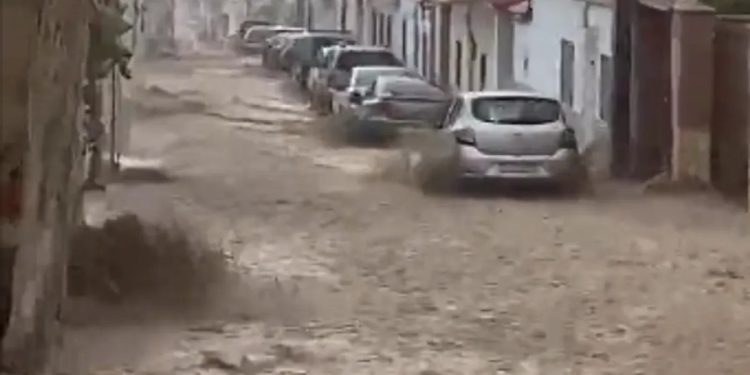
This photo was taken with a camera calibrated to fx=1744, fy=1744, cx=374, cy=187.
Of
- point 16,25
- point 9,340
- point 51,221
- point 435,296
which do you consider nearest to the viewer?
point 16,25

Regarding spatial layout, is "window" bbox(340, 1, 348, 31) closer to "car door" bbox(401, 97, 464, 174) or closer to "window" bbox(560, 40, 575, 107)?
"window" bbox(560, 40, 575, 107)

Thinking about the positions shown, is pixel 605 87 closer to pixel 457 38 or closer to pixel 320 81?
pixel 320 81

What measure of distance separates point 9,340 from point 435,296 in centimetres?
456

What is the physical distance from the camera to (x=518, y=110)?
859 inches

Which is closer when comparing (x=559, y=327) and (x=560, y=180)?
(x=559, y=327)

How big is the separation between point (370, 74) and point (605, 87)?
25.2ft

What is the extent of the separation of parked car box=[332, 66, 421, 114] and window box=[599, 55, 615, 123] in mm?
5785

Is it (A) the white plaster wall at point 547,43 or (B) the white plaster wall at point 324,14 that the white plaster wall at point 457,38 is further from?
(B) the white plaster wall at point 324,14

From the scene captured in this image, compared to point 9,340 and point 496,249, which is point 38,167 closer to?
point 9,340

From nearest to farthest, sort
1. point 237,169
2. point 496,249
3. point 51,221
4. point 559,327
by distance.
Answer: point 51,221
point 559,327
point 496,249
point 237,169

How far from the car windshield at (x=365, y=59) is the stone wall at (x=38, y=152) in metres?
24.7

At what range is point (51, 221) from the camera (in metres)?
11.2

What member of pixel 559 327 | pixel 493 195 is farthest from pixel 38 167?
pixel 493 195

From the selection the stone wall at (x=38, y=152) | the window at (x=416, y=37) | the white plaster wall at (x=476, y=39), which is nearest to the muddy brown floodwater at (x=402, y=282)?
the stone wall at (x=38, y=152)
